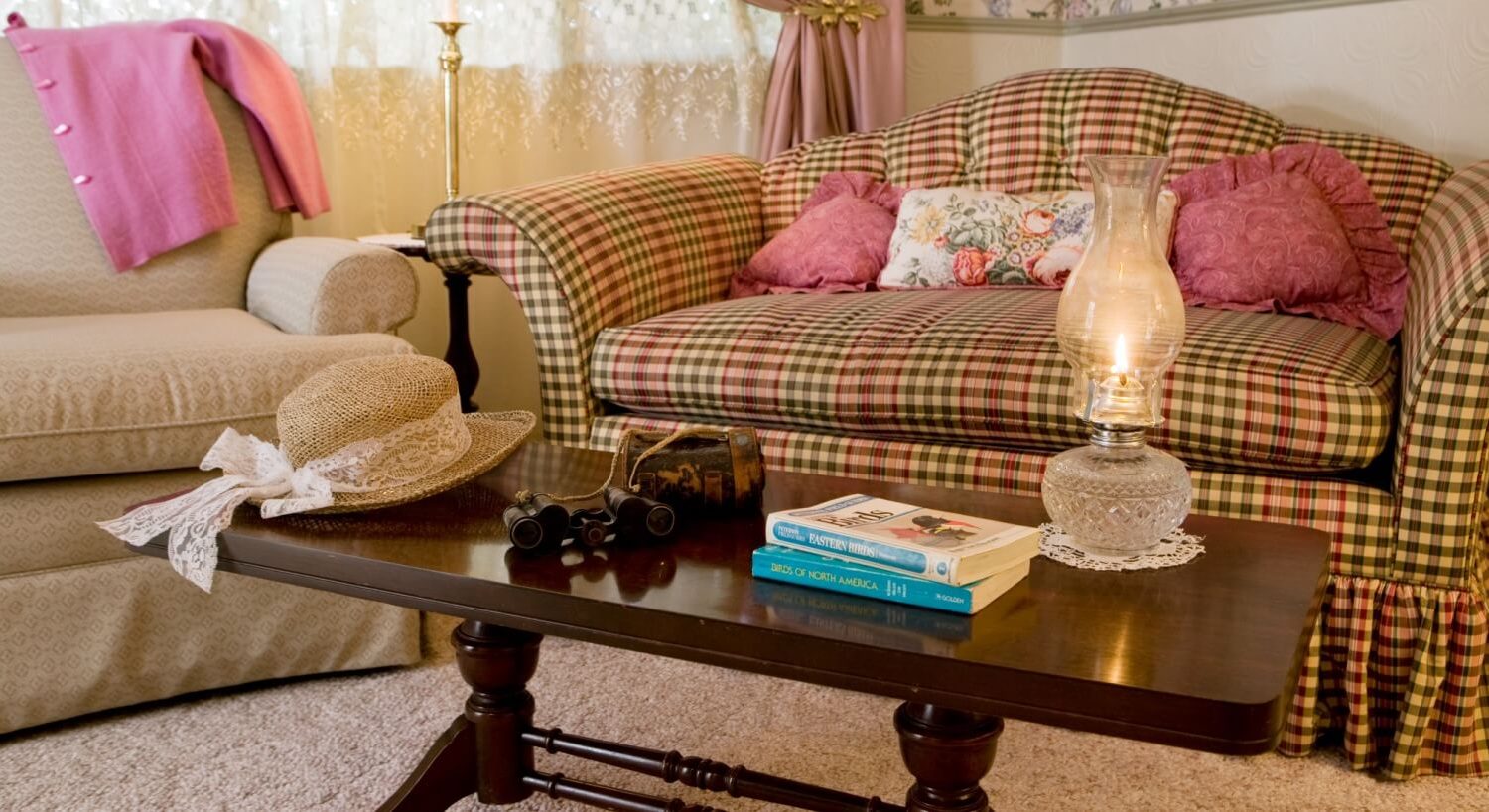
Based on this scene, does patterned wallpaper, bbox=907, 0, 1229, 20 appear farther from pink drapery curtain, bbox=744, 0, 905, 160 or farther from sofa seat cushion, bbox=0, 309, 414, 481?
sofa seat cushion, bbox=0, 309, 414, 481

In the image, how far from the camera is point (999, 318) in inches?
73.4

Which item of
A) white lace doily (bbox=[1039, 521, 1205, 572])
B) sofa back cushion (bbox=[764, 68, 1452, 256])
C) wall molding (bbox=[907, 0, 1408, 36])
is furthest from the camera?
wall molding (bbox=[907, 0, 1408, 36])

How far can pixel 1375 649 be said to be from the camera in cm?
161

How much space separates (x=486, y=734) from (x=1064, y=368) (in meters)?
0.85

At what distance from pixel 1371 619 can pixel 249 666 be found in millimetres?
1448

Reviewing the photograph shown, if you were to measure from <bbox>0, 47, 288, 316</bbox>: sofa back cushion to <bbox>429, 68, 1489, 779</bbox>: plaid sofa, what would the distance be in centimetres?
48

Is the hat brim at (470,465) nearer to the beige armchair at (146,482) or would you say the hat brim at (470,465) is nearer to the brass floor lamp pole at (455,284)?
the beige armchair at (146,482)

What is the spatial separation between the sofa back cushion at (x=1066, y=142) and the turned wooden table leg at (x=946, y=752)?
1.42 metres

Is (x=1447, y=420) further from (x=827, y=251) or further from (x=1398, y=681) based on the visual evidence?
(x=827, y=251)

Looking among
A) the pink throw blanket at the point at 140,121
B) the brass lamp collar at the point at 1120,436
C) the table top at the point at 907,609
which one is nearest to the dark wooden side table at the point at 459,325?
the pink throw blanket at the point at 140,121

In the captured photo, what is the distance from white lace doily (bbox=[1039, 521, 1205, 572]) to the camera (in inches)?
43.6

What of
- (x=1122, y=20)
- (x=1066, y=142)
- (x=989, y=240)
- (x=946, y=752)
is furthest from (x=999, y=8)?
(x=946, y=752)

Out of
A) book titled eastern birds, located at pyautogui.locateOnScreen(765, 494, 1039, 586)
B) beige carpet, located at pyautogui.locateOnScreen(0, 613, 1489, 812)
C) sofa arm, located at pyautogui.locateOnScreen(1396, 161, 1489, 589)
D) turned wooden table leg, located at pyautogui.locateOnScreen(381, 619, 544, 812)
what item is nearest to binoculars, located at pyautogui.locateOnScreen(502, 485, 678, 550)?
book titled eastern birds, located at pyautogui.locateOnScreen(765, 494, 1039, 586)

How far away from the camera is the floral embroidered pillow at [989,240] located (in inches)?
87.7
